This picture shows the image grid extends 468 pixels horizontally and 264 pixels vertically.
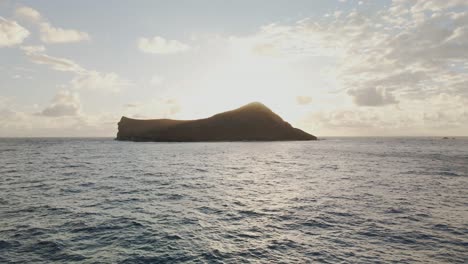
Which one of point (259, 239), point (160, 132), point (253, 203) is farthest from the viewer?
point (160, 132)

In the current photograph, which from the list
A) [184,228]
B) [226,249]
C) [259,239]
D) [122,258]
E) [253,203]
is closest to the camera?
[122,258]

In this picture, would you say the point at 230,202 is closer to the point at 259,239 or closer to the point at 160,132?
the point at 259,239

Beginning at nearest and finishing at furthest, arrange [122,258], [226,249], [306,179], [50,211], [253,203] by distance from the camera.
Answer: [122,258]
[226,249]
[50,211]
[253,203]
[306,179]

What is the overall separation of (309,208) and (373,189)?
13155 mm

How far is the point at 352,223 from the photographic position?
69.4 feet

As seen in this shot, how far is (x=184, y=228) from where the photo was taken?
19578 millimetres

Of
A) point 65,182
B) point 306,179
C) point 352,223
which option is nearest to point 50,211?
point 65,182

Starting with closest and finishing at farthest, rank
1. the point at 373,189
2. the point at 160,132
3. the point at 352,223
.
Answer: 1. the point at 352,223
2. the point at 373,189
3. the point at 160,132

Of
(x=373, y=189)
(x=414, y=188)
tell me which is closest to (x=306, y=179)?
(x=373, y=189)

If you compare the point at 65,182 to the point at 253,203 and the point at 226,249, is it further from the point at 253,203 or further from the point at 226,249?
the point at 226,249

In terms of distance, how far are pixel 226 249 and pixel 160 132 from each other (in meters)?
186

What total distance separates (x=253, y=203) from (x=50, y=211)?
55.1 feet

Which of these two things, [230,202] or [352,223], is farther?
[230,202]

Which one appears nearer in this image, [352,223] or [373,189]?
[352,223]
